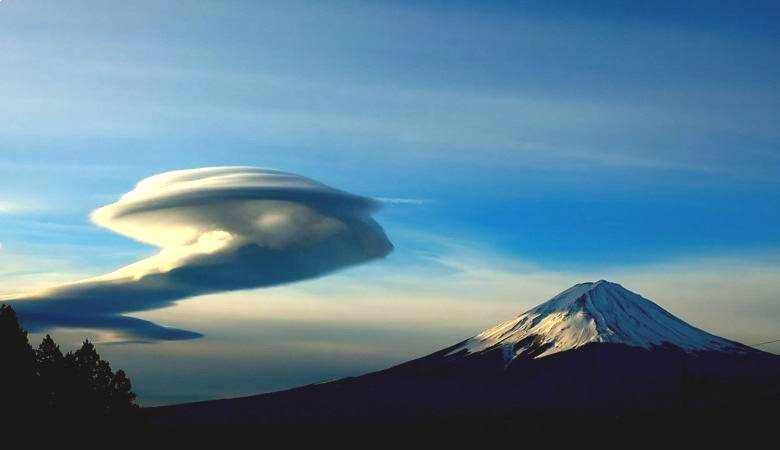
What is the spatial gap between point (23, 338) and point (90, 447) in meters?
13.4

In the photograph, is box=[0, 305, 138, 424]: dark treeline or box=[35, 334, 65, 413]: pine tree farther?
box=[35, 334, 65, 413]: pine tree

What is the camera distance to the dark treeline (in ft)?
315

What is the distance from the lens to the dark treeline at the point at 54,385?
3780 inches

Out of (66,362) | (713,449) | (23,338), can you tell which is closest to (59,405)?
(66,362)

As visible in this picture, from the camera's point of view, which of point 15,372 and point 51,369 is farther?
point 51,369

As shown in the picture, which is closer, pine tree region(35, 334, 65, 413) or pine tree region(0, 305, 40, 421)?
pine tree region(0, 305, 40, 421)

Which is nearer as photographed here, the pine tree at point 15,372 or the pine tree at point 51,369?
the pine tree at point 15,372

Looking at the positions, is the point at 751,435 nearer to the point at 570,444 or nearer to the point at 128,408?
the point at 570,444

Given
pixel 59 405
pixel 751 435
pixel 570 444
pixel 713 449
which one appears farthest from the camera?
pixel 570 444

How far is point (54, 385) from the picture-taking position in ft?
354

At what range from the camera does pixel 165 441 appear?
589 ft

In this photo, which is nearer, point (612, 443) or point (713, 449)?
point (713, 449)

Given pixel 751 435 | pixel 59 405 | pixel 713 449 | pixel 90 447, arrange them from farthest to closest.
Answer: pixel 751 435 → pixel 713 449 → pixel 59 405 → pixel 90 447

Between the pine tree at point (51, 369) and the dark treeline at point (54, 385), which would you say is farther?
the pine tree at point (51, 369)
